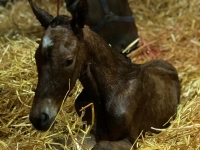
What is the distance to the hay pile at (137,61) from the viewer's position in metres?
2.28

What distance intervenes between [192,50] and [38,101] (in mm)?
2160

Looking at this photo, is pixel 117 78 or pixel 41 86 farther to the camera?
pixel 117 78

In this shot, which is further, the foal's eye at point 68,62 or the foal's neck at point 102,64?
the foal's neck at point 102,64

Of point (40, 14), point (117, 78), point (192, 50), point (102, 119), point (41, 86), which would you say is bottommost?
point (192, 50)

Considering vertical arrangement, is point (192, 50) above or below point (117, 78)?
below

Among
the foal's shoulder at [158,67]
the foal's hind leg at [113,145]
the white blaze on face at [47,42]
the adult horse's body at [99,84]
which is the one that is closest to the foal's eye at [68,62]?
the adult horse's body at [99,84]

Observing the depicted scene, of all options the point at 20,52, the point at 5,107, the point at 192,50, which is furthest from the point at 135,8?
the point at 5,107

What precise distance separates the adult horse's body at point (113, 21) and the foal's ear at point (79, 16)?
1366 mm

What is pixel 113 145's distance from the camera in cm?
209

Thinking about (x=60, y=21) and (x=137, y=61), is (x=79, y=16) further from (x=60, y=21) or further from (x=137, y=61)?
(x=137, y=61)

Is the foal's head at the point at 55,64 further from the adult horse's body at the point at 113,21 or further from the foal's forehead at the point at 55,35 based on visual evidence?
the adult horse's body at the point at 113,21

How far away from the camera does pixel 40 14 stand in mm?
1979

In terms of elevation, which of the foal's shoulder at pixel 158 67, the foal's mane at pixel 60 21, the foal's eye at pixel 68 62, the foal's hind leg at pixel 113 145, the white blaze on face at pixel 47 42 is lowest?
the foal's hind leg at pixel 113 145

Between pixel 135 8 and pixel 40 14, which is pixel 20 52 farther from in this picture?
pixel 135 8
